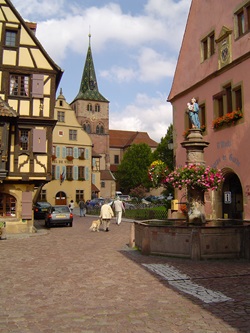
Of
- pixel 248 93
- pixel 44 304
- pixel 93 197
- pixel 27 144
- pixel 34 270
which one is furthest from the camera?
pixel 93 197

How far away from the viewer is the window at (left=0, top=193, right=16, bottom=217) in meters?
18.4

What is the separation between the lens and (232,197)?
58.1ft

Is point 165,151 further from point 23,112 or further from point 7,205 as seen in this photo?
point 7,205

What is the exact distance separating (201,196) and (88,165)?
36.0 m

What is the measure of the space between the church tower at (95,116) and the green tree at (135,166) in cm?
384

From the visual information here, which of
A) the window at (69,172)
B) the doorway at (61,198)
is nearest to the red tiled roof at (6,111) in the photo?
the window at (69,172)

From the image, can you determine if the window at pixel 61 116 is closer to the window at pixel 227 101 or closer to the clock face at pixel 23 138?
the clock face at pixel 23 138

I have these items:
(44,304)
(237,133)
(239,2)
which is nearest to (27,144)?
(237,133)

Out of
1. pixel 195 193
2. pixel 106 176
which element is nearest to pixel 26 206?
pixel 195 193

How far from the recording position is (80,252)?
465 inches

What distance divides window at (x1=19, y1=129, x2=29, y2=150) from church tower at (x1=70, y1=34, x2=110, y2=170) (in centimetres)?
5544

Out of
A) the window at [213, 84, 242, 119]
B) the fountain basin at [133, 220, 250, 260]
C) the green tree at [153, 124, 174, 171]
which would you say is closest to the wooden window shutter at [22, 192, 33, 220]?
the fountain basin at [133, 220, 250, 260]

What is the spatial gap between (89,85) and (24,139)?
64676mm

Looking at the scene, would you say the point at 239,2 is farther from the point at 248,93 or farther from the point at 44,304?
the point at 44,304
